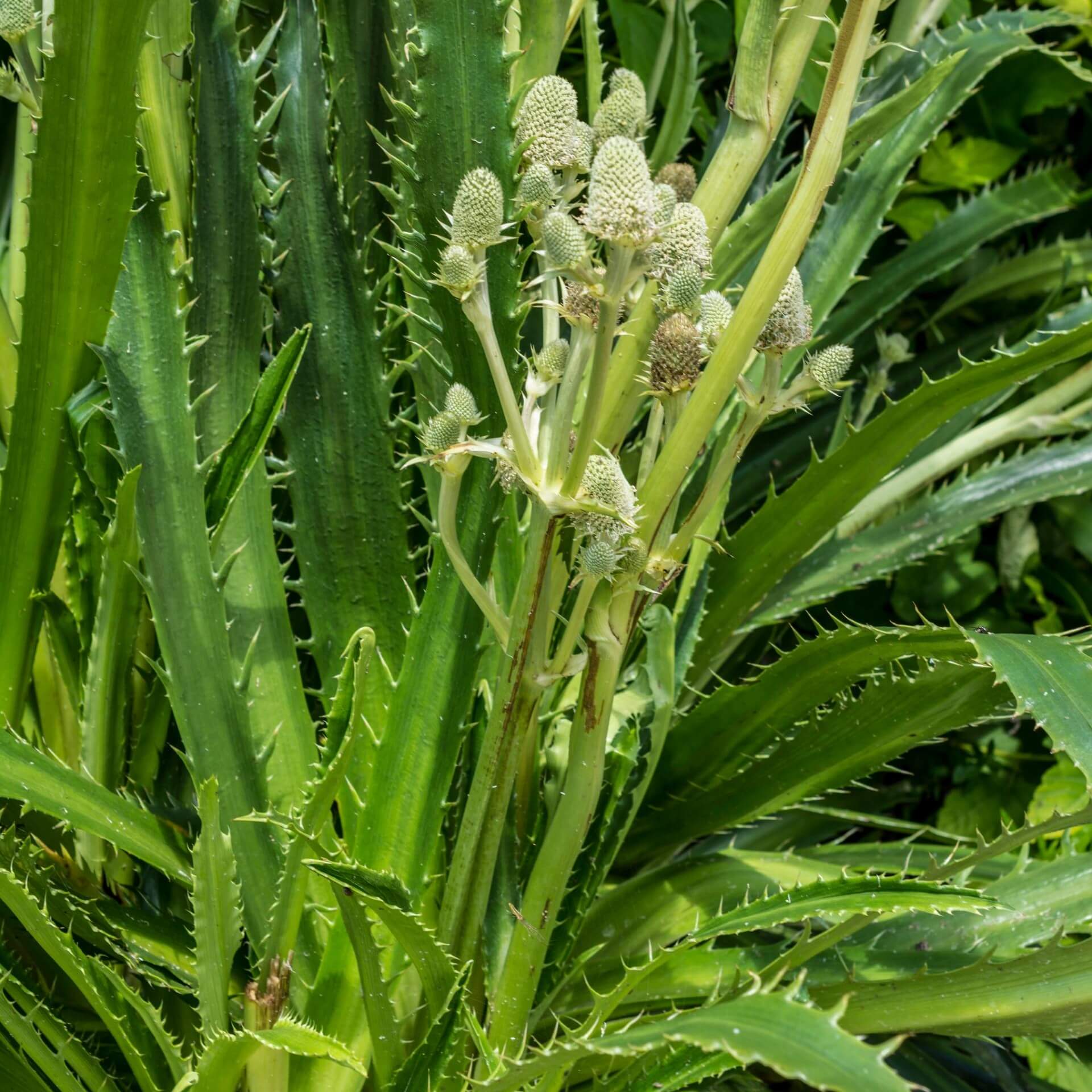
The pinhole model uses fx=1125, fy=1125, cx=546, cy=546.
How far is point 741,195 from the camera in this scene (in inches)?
23.6

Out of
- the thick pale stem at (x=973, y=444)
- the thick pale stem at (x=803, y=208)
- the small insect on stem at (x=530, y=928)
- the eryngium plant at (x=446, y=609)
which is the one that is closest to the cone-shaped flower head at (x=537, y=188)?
the eryngium plant at (x=446, y=609)

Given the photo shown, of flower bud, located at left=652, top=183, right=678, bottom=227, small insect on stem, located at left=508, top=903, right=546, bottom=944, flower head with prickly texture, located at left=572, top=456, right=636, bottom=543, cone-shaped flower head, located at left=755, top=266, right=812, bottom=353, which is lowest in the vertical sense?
small insect on stem, located at left=508, top=903, right=546, bottom=944

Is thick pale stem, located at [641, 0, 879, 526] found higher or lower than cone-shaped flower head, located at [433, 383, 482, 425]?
higher

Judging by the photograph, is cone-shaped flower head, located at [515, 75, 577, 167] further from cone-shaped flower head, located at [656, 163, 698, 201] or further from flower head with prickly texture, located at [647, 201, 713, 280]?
cone-shaped flower head, located at [656, 163, 698, 201]

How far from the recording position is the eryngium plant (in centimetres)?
56

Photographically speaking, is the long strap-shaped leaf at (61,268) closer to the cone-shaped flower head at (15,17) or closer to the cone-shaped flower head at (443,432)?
the cone-shaped flower head at (15,17)

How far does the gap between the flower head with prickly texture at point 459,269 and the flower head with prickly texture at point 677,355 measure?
11cm

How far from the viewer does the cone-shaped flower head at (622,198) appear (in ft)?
1.48

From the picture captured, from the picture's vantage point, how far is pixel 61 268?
2.19ft

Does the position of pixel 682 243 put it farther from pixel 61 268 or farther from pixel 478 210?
pixel 61 268

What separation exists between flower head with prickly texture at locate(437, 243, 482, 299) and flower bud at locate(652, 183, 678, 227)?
85 millimetres

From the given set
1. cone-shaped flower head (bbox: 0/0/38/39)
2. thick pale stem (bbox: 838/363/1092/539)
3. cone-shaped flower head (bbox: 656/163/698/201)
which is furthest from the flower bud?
thick pale stem (bbox: 838/363/1092/539)

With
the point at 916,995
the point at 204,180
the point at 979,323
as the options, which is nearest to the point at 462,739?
the point at 916,995

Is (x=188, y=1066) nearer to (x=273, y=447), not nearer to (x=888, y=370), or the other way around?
(x=273, y=447)
